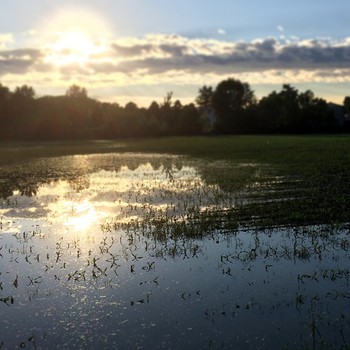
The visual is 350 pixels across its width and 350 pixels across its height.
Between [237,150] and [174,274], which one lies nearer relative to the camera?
[174,274]

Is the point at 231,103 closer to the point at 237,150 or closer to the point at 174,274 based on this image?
the point at 237,150

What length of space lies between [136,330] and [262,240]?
5.82 m

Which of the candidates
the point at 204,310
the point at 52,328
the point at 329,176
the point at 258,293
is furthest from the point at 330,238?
the point at 329,176

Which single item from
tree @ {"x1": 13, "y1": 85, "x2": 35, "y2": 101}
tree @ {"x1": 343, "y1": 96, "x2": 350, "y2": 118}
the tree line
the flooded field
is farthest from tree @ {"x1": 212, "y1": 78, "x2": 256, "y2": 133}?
the flooded field

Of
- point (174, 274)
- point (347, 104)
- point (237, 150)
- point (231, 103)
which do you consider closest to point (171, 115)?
point (231, 103)

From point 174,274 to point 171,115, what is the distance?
106 m

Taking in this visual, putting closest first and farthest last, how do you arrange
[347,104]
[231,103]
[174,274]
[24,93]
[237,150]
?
[174,274]
[237,150]
[24,93]
[231,103]
[347,104]

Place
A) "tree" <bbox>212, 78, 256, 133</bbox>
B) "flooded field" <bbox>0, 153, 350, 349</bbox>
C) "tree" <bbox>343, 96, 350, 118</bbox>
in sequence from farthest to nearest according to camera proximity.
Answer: "tree" <bbox>343, 96, 350, 118</bbox> → "tree" <bbox>212, 78, 256, 133</bbox> → "flooded field" <bbox>0, 153, 350, 349</bbox>

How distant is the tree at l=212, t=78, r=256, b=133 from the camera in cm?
11445

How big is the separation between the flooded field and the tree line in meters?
78.8

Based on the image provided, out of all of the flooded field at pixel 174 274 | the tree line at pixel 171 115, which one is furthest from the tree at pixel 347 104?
the flooded field at pixel 174 274

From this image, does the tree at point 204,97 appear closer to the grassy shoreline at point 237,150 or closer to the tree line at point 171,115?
the tree line at point 171,115

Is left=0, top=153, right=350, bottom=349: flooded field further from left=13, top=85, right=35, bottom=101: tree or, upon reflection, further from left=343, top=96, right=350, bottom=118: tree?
left=343, top=96, right=350, bottom=118: tree

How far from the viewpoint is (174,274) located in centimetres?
1016
